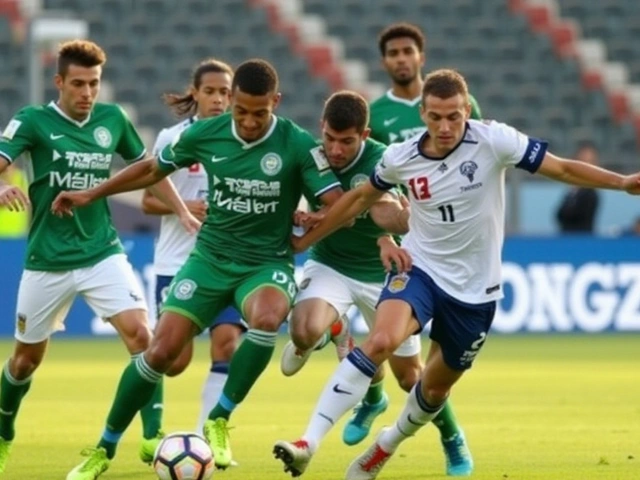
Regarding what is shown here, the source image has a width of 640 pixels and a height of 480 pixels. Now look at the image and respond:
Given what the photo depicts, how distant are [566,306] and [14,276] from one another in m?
7.07

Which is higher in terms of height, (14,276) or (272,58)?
(272,58)

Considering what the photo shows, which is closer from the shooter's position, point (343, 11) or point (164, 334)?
point (164, 334)

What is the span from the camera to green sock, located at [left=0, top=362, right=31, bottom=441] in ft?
33.2

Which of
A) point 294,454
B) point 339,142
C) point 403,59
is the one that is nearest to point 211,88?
point 403,59

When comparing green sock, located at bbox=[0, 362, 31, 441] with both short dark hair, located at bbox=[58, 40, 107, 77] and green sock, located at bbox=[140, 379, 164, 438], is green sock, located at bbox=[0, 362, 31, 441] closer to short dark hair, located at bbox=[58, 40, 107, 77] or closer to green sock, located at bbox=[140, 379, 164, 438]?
green sock, located at bbox=[140, 379, 164, 438]

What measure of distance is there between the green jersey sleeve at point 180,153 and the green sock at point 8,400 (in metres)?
1.70

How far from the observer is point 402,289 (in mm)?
8844

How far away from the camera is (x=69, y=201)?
9.49 meters

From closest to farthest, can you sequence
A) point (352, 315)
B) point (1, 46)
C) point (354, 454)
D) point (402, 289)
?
point (402, 289) < point (354, 454) < point (352, 315) < point (1, 46)

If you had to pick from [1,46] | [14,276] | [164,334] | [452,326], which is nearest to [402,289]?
[452,326]

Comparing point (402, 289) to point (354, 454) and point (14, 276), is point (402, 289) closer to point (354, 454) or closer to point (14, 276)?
point (354, 454)

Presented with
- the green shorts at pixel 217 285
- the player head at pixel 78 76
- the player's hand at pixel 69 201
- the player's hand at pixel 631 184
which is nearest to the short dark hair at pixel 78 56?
the player head at pixel 78 76

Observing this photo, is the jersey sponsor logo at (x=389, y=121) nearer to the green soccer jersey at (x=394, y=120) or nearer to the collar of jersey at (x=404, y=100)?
the green soccer jersey at (x=394, y=120)

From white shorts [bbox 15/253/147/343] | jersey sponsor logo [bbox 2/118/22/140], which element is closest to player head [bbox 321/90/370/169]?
white shorts [bbox 15/253/147/343]
